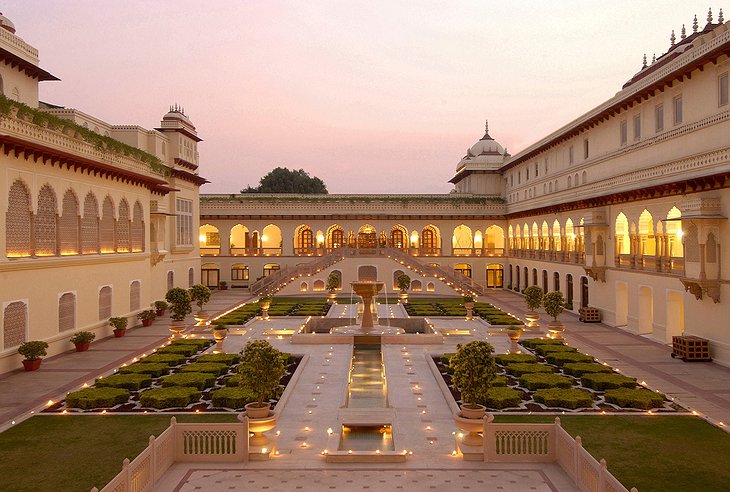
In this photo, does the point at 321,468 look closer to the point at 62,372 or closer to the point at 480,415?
the point at 480,415

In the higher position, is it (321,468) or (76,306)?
(76,306)

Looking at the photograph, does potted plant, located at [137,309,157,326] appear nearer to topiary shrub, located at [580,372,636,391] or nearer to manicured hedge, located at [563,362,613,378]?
manicured hedge, located at [563,362,613,378]

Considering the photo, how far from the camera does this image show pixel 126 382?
1834 centimetres

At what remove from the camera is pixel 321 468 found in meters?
12.1

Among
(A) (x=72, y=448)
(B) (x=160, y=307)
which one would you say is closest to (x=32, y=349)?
(A) (x=72, y=448)

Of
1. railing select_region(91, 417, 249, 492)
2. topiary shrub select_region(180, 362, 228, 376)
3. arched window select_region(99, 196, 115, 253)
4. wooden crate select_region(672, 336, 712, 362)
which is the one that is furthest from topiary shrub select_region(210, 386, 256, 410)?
wooden crate select_region(672, 336, 712, 362)

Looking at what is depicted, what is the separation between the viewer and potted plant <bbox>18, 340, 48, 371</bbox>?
2162cm

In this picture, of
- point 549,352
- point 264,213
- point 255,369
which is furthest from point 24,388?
point 264,213

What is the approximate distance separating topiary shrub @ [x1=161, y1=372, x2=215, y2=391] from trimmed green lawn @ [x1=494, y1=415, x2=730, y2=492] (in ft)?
30.3

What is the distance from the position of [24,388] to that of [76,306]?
800 centimetres

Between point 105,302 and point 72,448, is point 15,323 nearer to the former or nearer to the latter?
point 105,302

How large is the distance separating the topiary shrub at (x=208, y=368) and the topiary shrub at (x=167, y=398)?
3.19m

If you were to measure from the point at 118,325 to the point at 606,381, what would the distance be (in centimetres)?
2262

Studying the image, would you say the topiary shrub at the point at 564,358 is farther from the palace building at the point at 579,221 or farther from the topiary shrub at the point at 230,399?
the topiary shrub at the point at 230,399
